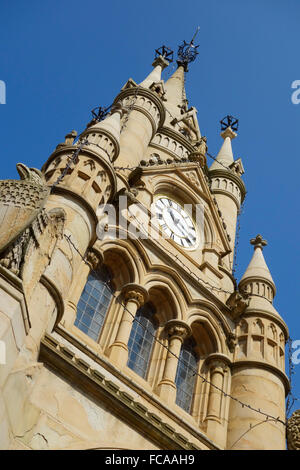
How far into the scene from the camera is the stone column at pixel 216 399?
1562 centimetres

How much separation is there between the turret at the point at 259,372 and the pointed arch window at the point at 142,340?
8.51ft

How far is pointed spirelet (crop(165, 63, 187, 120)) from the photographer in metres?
32.5

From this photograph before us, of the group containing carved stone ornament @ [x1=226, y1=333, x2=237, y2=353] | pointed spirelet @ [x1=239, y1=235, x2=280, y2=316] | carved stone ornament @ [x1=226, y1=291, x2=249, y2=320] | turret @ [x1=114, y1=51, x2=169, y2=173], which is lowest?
carved stone ornament @ [x1=226, y1=333, x2=237, y2=353]

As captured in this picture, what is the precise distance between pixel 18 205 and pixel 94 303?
19.4 ft

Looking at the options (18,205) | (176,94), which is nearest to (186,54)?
(176,94)

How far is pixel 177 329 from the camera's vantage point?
1681cm

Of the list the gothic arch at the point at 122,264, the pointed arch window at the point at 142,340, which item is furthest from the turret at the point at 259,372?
the gothic arch at the point at 122,264

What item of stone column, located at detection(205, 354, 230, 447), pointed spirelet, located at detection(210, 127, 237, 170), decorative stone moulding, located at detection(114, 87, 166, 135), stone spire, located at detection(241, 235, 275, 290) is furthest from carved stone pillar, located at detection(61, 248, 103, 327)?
pointed spirelet, located at detection(210, 127, 237, 170)

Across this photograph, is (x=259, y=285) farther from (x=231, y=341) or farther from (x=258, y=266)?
(x=231, y=341)

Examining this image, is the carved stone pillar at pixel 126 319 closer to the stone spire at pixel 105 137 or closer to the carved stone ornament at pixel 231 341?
the carved stone ornament at pixel 231 341

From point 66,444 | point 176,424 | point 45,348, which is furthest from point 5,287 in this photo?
point 176,424

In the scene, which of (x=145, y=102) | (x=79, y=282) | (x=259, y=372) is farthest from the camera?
(x=145, y=102)

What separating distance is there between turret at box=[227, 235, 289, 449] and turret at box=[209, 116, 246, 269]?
3934 mm

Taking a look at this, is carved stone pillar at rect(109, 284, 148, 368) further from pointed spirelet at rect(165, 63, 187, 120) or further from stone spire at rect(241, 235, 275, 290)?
pointed spirelet at rect(165, 63, 187, 120)
